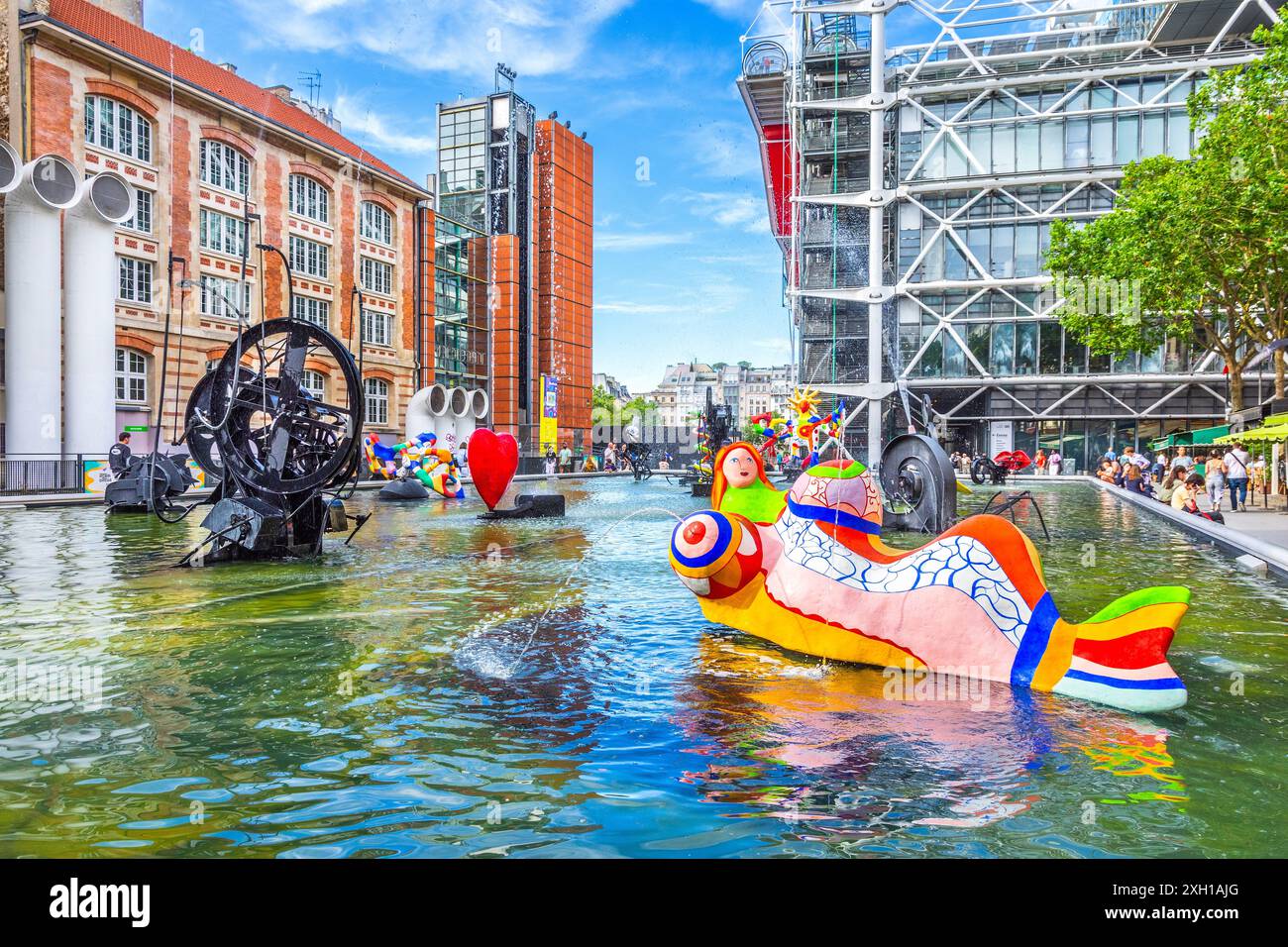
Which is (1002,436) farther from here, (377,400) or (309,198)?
(309,198)

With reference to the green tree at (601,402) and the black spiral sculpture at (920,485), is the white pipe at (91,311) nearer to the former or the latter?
the black spiral sculpture at (920,485)

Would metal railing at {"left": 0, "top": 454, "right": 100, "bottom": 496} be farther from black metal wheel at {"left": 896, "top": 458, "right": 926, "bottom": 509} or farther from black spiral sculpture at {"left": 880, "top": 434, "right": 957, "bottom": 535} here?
black metal wheel at {"left": 896, "top": 458, "right": 926, "bottom": 509}

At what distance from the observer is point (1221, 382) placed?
46344 mm

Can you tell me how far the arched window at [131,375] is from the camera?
35.2 metres

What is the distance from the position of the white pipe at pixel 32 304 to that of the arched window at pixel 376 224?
20.4 metres

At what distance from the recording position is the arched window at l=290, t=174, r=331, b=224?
146 ft

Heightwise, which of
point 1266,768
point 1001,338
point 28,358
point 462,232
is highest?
point 462,232

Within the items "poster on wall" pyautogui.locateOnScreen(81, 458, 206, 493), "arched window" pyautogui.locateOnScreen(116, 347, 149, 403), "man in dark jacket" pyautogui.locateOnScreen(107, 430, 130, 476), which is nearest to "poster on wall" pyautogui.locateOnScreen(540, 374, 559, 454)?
"arched window" pyautogui.locateOnScreen(116, 347, 149, 403)

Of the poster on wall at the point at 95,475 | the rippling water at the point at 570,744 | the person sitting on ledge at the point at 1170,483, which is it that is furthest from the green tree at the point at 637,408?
the rippling water at the point at 570,744

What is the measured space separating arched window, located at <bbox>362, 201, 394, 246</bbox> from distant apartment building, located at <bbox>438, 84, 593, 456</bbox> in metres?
22.2
